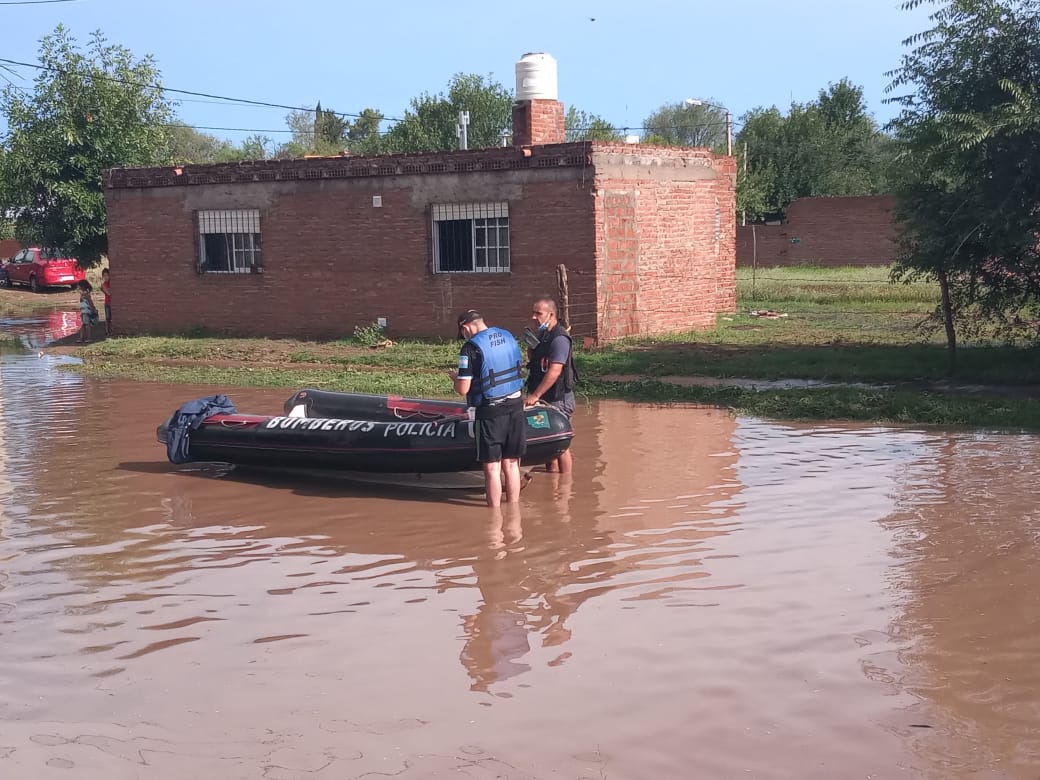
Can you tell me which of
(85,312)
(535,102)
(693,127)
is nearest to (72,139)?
(85,312)

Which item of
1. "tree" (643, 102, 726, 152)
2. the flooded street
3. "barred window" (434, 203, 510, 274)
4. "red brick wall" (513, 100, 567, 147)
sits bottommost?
the flooded street

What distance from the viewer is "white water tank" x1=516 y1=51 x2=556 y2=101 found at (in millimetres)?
21891

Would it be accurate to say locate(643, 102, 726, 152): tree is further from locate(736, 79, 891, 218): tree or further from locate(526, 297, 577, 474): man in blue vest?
locate(526, 297, 577, 474): man in blue vest

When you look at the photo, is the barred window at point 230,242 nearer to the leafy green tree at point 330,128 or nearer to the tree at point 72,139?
the tree at point 72,139

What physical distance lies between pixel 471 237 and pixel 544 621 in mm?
15078

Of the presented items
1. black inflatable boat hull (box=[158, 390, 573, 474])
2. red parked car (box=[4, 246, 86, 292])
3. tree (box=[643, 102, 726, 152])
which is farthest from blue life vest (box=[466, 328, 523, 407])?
tree (box=[643, 102, 726, 152])

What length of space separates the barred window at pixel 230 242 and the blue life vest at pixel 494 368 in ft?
50.2

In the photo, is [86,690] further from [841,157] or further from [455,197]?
[841,157]

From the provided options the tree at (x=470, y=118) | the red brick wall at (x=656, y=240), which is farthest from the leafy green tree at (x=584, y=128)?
the red brick wall at (x=656, y=240)

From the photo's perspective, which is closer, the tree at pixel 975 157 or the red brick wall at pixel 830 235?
the tree at pixel 975 157

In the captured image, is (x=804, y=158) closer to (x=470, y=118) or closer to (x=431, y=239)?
(x=470, y=118)

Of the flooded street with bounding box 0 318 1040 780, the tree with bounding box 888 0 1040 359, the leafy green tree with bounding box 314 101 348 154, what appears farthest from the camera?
the leafy green tree with bounding box 314 101 348 154

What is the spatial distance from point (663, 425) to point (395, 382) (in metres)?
4.81

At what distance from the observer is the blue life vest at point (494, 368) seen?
9.70m
